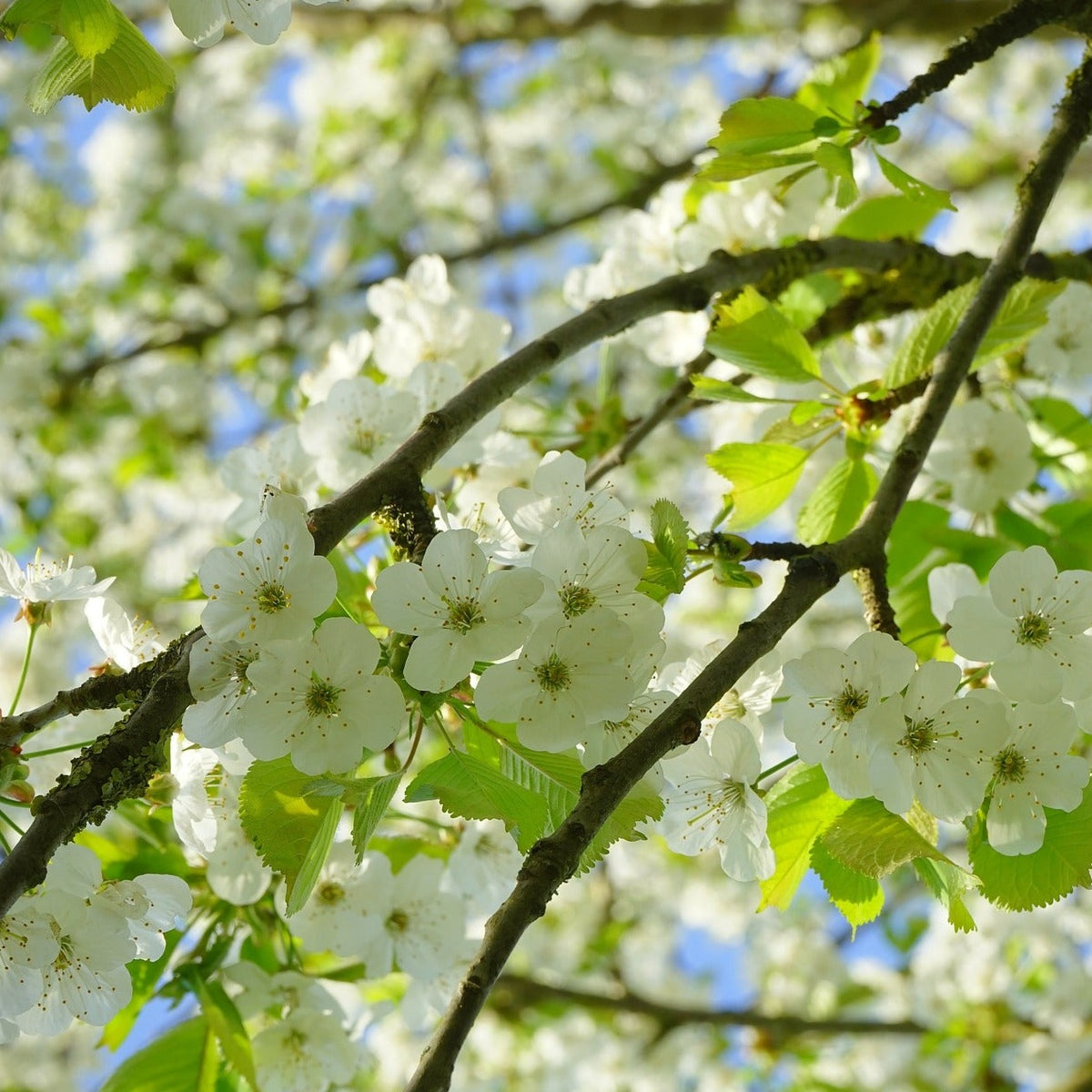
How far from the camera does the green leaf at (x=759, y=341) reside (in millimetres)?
1247

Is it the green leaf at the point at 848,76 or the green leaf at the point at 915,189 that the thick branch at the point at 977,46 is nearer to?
the green leaf at the point at 915,189

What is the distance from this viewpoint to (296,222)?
518cm

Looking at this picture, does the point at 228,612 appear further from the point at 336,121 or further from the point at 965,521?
the point at 336,121

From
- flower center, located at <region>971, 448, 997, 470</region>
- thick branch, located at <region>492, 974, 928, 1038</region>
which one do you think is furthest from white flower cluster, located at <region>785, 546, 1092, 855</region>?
thick branch, located at <region>492, 974, 928, 1038</region>

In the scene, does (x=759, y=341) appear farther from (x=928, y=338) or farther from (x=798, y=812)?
(x=798, y=812)

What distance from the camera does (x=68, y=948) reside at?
99cm

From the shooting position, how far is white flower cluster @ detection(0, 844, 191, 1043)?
917 millimetres

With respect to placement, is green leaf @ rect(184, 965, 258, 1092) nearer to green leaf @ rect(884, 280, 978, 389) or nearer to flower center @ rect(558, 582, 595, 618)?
flower center @ rect(558, 582, 595, 618)

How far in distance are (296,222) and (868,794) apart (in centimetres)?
477

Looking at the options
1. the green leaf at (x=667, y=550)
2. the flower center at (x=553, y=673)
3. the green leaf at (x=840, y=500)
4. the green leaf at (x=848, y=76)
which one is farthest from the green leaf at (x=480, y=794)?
the green leaf at (x=848, y=76)

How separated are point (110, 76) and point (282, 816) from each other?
644 mm

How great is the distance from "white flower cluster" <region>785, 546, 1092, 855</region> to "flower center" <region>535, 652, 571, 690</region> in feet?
0.68

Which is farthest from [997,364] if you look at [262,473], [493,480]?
[262,473]

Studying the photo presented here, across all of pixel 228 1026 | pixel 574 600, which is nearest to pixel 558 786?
pixel 574 600
